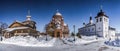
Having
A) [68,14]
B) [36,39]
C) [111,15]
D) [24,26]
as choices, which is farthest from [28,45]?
[111,15]

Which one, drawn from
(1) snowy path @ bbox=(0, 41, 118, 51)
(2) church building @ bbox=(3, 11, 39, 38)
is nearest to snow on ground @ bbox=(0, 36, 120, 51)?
(1) snowy path @ bbox=(0, 41, 118, 51)

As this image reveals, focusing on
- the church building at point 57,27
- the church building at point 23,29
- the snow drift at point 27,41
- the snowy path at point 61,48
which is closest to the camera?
the church building at point 57,27

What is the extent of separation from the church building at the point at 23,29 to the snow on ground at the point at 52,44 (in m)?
0.11

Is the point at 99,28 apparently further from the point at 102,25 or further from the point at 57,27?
the point at 57,27

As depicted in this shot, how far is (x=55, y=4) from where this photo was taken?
8.08 feet

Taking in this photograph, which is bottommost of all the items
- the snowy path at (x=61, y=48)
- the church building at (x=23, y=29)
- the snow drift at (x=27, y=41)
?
the snowy path at (x=61, y=48)

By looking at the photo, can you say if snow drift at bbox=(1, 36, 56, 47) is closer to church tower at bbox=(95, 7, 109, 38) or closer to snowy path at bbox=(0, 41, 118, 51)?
snowy path at bbox=(0, 41, 118, 51)

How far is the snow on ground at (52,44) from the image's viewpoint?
8.60 ft

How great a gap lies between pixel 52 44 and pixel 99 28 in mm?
955

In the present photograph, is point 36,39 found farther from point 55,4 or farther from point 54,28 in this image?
point 55,4

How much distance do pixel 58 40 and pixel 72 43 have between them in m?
0.38

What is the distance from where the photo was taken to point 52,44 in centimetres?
275

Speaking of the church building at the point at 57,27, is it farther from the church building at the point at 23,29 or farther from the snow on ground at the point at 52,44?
the church building at the point at 23,29

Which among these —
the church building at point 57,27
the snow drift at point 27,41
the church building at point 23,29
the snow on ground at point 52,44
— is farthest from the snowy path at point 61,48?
the church building at point 57,27
